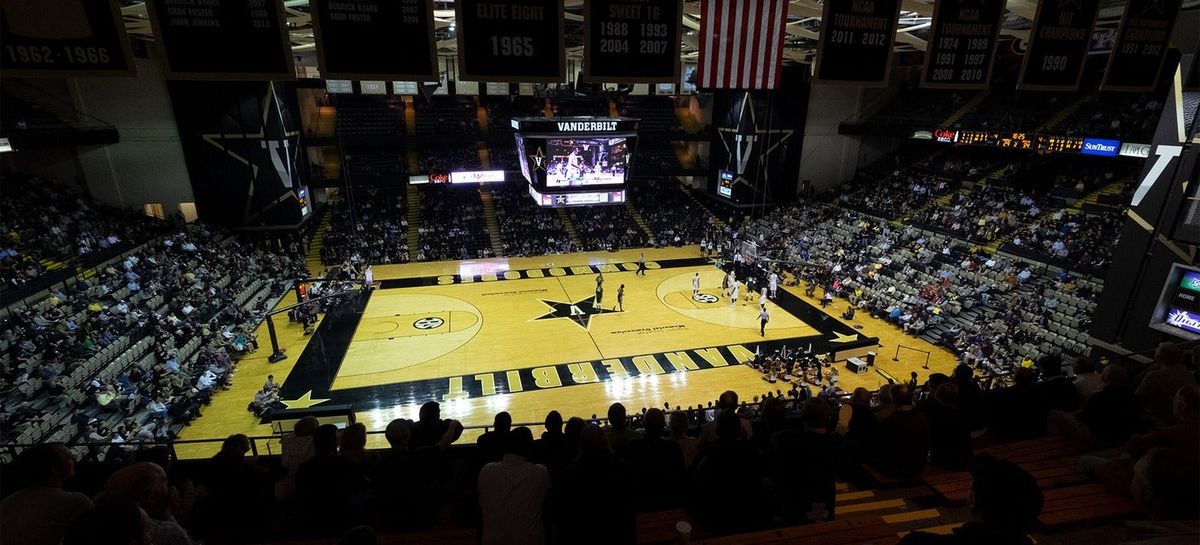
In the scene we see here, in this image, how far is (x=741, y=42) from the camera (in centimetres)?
916

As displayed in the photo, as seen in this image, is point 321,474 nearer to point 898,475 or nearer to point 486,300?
point 898,475

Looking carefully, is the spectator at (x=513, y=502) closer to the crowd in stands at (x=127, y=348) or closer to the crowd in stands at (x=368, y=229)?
the crowd in stands at (x=127, y=348)

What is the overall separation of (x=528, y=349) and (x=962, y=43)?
13674 millimetres

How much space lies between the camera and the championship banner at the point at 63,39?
5535 millimetres

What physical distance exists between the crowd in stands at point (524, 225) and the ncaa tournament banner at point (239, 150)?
10.8 meters

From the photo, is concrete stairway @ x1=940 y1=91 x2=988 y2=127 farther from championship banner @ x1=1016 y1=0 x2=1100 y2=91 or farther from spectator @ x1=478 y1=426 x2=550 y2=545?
spectator @ x1=478 y1=426 x2=550 y2=545

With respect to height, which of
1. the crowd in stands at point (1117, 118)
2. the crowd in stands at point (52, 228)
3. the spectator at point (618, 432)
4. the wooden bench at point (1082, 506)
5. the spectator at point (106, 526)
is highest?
the crowd in stands at point (1117, 118)

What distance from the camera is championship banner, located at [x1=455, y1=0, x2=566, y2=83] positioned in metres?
6.80

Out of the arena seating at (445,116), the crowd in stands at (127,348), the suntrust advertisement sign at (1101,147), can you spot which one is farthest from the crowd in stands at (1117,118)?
the crowd in stands at (127,348)

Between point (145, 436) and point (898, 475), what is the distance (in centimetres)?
1403

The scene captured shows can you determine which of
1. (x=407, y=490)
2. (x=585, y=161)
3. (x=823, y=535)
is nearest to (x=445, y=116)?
(x=585, y=161)

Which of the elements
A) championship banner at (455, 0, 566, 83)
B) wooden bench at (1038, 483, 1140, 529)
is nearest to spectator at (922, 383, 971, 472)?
wooden bench at (1038, 483, 1140, 529)

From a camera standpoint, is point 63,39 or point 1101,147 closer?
point 63,39

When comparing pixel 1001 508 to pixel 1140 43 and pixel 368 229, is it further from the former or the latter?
pixel 368 229
